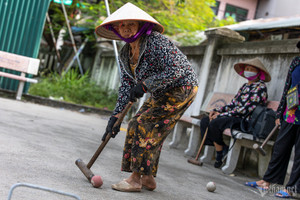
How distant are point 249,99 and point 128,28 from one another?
10.4 ft

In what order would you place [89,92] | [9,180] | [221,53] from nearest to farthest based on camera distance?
1. [9,180]
2. [221,53]
3. [89,92]

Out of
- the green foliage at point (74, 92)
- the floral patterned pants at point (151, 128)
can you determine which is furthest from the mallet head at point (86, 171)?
the green foliage at point (74, 92)

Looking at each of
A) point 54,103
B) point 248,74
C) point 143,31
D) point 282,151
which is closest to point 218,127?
point 248,74

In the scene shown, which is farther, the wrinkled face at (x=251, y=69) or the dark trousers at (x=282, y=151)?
the wrinkled face at (x=251, y=69)

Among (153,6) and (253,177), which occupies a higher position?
(153,6)

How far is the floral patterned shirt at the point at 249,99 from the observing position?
21.6ft

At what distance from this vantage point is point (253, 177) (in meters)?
6.86

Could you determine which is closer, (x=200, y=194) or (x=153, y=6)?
(x=200, y=194)

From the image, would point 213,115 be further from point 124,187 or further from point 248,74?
point 124,187

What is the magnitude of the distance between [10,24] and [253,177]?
773cm

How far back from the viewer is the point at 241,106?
6746mm

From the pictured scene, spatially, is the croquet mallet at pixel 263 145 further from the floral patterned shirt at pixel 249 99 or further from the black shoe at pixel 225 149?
the black shoe at pixel 225 149

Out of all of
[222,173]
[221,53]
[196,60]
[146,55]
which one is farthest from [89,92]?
[146,55]

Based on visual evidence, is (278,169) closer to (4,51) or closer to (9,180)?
(9,180)
